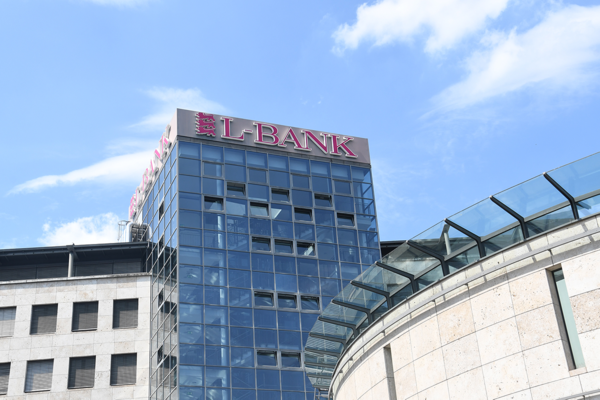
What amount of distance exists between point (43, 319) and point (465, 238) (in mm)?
40510

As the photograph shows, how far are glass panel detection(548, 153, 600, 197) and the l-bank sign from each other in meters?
39.5

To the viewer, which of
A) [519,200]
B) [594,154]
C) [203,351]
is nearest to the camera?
[594,154]

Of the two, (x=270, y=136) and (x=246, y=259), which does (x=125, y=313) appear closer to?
(x=246, y=259)

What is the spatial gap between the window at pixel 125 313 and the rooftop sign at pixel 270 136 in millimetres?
12592

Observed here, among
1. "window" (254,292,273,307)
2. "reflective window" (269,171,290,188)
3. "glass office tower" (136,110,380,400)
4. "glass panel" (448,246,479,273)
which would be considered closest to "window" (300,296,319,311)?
"glass office tower" (136,110,380,400)

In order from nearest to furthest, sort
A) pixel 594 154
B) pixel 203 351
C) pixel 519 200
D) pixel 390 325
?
pixel 594 154
pixel 519 200
pixel 390 325
pixel 203 351

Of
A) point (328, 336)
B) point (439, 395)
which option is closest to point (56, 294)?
point (328, 336)

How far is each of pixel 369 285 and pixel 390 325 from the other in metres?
1.45

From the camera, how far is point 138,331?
51938 mm

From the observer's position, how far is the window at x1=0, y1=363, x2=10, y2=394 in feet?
164

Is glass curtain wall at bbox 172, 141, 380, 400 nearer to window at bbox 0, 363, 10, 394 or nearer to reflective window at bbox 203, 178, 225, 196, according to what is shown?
reflective window at bbox 203, 178, 225, 196

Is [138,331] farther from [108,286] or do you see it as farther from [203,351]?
[203,351]

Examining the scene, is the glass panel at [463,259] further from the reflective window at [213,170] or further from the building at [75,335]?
the building at [75,335]

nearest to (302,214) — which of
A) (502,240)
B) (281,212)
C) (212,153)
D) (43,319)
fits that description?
(281,212)
